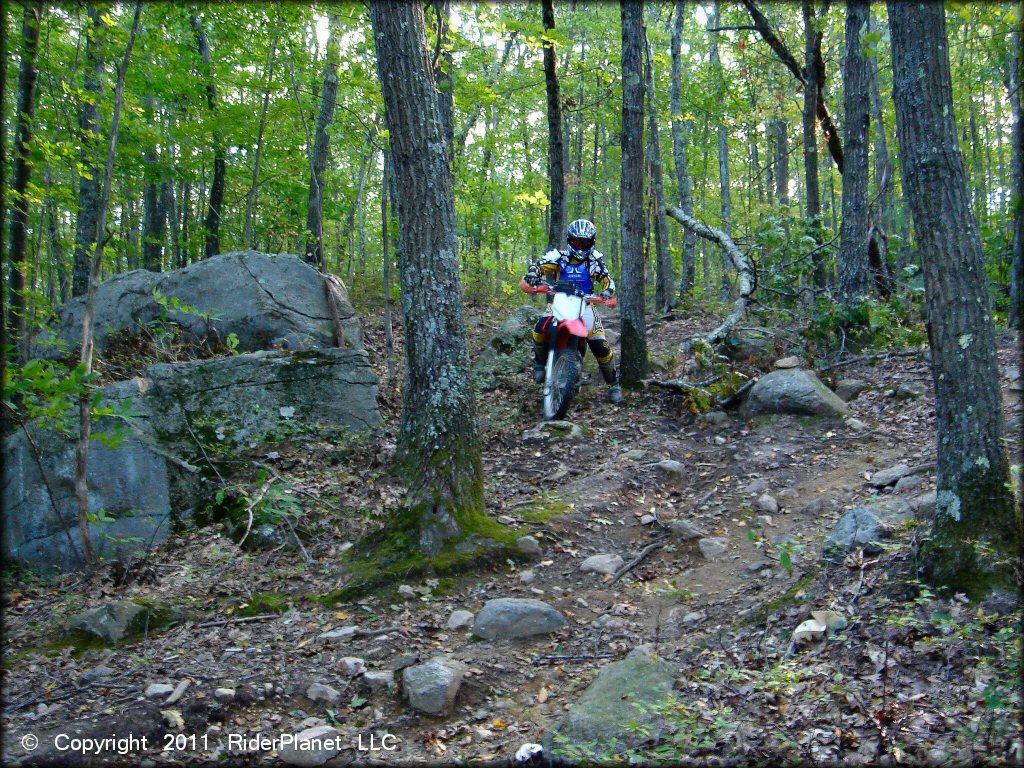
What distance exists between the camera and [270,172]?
15.9 meters

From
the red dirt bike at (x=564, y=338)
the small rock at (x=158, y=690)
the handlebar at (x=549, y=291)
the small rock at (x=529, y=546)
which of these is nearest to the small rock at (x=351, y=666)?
the small rock at (x=158, y=690)

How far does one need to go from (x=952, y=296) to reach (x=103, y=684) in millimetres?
5086

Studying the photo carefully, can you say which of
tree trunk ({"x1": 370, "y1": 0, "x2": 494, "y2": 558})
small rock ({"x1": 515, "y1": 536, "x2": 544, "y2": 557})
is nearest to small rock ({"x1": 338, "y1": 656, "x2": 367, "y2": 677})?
tree trunk ({"x1": 370, "y1": 0, "x2": 494, "y2": 558})

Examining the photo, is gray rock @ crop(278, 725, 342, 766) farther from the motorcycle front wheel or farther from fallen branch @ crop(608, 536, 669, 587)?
the motorcycle front wheel

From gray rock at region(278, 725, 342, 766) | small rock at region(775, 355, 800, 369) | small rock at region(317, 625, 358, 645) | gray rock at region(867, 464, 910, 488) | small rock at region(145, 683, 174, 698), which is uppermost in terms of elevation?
small rock at region(775, 355, 800, 369)

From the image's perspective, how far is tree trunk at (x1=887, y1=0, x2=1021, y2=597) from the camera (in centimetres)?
342

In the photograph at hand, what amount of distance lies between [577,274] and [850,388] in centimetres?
360

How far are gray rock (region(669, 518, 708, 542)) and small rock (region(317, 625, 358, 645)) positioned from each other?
2.72m

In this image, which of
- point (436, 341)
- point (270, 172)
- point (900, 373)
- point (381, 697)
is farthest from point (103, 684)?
point (270, 172)

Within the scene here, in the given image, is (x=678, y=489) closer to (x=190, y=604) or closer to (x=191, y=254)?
(x=190, y=604)

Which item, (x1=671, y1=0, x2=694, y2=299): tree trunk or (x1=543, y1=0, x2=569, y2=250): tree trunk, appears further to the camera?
(x1=671, y1=0, x2=694, y2=299): tree trunk

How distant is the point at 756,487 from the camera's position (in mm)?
6312

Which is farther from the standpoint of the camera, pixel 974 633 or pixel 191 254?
pixel 191 254

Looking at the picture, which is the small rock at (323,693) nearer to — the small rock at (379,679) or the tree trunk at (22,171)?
the small rock at (379,679)
